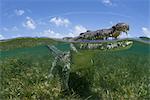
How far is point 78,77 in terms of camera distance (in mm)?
7840

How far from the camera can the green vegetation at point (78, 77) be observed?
7.66 meters

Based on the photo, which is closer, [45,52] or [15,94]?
[15,94]

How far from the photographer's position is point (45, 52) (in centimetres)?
838

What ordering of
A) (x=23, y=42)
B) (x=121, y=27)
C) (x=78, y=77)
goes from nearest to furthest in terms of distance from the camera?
(x=121, y=27) < (x=78, y=77) < (x=23, y=42)

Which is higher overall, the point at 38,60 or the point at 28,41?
the point at 28,41

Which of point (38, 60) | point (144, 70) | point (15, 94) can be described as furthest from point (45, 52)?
point (144, 70)

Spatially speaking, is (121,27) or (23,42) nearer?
(121,27)

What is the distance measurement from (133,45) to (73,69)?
201cm

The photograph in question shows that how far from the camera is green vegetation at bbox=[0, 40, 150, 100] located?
7656 millimetres

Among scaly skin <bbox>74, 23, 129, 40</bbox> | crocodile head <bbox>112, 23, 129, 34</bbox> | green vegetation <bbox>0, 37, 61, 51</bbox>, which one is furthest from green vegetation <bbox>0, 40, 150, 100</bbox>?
crocodile head <bbox>112, 23, 129, 34</bbox>

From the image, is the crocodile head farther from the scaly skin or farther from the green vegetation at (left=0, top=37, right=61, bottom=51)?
the green vegetation at (left=0, top=37, right=61, bottom=51)

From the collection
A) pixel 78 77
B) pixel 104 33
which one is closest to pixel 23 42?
pixel 78 77

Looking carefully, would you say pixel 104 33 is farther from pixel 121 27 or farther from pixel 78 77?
pixel 78 77

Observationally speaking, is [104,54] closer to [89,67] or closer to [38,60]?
[89,67]
